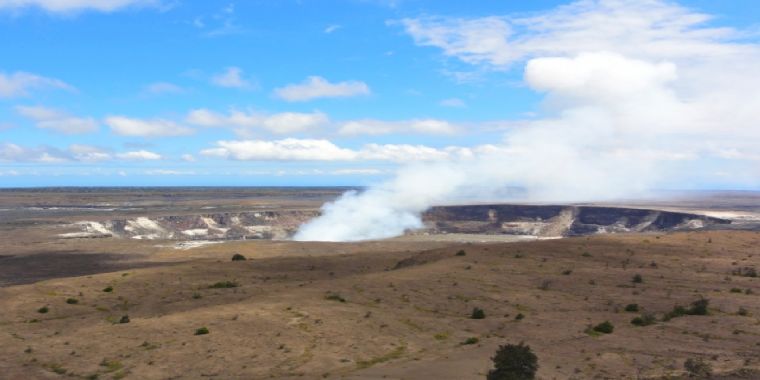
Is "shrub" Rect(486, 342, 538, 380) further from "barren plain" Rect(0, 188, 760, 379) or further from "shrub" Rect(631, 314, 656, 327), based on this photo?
"shrub" Rect(631, 314, 656, 327)

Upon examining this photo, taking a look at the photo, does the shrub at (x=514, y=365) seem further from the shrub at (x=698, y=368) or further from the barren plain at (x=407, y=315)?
the shrub at (x=698, y=368)

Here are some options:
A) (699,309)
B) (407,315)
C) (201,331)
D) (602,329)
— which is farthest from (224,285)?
(699,309)

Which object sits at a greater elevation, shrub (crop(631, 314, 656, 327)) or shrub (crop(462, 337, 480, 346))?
shrub (crop(631, 314, 656, 327))

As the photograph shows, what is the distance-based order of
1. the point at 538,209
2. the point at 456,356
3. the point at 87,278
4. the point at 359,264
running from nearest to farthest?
the point at 456,356 → the point at 87,278 → the point at 359,264 → the point at 538,209

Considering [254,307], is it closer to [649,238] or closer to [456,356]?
[456,356]

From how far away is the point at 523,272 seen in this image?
50375 millimetres

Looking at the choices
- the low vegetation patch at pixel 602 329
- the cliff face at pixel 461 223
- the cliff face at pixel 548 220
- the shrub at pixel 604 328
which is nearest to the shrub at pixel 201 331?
the low vegetation patch at pixel 602 329

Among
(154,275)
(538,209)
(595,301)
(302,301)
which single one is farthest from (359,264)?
(538,209)

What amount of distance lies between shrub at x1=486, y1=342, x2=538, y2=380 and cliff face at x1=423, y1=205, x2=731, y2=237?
415ft

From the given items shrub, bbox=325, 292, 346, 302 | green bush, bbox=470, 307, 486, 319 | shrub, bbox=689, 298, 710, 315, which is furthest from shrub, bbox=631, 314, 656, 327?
shrub, bbox=325, 292, 346, 302

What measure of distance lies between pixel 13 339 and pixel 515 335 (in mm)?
27758

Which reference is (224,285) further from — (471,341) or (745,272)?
(745,272)

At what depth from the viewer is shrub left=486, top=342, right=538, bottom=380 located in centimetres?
2206

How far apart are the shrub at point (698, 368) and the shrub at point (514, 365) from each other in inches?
234
